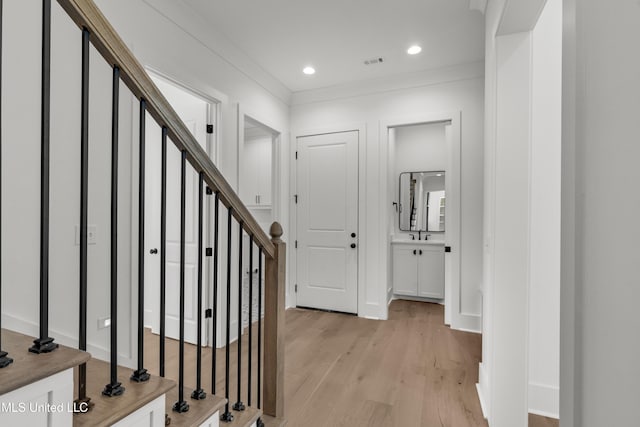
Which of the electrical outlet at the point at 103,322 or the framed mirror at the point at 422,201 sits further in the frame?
the framed mirror at the point at 422,201

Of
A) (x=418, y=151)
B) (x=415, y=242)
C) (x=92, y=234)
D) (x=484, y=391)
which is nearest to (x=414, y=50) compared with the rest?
(x=418, y=151)

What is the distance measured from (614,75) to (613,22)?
94 millimetres

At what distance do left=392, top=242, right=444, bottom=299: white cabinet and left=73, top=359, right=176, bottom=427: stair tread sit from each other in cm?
404

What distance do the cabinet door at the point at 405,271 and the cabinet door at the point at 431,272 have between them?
7 centimetres

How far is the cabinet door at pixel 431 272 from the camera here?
177 inches

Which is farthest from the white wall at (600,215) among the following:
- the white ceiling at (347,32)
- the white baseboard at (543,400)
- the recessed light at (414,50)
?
the recessed light at (414,50)

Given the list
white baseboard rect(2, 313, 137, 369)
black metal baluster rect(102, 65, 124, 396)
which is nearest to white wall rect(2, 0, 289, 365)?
white baseboard rect(2, 313, 137, 369)

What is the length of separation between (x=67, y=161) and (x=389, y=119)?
3.05m

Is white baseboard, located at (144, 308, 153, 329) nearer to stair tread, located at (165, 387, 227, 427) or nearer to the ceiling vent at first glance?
stair tread, located at (165, 387, 227, 427)

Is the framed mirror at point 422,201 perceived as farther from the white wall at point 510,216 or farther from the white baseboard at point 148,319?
the white baseboard at point 148,319

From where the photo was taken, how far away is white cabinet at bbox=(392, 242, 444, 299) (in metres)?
4.51

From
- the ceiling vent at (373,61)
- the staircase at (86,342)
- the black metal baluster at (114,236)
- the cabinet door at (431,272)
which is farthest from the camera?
the cabinet door at (431,272)

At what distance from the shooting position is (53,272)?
5.68 feet

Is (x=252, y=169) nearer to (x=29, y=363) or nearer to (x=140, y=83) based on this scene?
(x=140, y=83)
